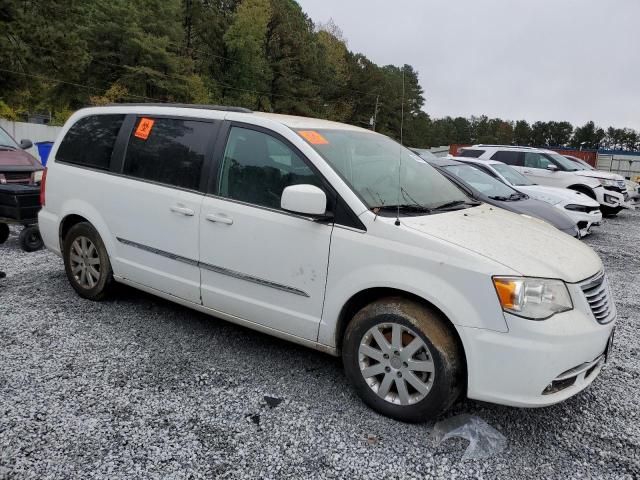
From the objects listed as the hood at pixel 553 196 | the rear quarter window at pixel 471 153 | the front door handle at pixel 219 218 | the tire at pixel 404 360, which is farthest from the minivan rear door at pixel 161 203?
the rear quarter window at pixel 471 153

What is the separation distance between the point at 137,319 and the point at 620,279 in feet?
20.1

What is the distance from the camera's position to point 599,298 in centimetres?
295

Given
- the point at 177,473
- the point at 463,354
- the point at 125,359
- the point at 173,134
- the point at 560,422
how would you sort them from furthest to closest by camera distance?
the point at 173,134
the point at 125,359
the point at 560,422
the point at 463,354
the point at 177,473

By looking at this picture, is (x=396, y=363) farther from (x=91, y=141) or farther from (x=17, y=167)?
(x=17, y=167)

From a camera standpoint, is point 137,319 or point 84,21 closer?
point 137,319

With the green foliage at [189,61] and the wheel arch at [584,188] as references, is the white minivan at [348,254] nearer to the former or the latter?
the green foliage at [189,61]

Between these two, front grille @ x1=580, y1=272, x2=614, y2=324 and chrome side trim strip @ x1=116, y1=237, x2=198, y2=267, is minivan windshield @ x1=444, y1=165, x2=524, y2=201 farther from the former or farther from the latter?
chrome side trim strip @ x1=116, y1=237, x2=198, y2=267

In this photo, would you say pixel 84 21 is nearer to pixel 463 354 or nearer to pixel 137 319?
pixel 137 319

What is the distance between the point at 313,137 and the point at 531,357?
6.34 ft

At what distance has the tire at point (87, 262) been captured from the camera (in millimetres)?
4414

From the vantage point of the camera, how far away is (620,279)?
6.76 meters

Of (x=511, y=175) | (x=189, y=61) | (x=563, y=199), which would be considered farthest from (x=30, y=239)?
(x=189, y=61)

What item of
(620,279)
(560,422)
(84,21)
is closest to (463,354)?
(560,422)

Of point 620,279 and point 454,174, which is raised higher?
point 454,174
